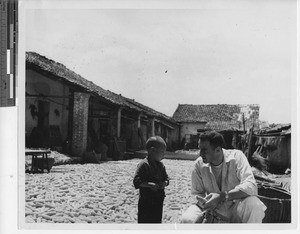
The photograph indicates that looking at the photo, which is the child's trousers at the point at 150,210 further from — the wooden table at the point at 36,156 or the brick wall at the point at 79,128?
the wooden table at the point at 36,156

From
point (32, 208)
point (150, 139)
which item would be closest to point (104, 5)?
point (150, 139)

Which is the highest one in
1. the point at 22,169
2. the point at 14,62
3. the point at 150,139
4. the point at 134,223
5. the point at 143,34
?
Result: the point at 143,34

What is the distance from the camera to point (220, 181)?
4.01m

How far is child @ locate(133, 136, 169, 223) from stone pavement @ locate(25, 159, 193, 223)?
0.20 m

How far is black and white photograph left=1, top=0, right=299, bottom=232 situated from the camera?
14.7 ft

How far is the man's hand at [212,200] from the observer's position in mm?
3719

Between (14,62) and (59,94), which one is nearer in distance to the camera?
(14,62)

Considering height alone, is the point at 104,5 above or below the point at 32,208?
above

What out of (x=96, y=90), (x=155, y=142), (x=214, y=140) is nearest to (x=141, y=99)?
(x=96, y=90)

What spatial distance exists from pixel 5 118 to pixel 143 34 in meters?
1.71

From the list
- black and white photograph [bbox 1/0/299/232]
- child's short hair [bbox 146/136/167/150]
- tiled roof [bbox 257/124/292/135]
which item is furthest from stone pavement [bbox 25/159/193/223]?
tiled roof [bbox 257/124/292/135]

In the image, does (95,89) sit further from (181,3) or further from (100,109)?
(181,3)

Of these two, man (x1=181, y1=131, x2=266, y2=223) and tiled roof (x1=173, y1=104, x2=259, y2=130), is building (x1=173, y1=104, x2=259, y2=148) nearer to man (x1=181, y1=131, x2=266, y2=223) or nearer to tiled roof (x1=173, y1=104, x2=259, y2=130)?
tiled roof (x1=173, y1=104, x2=259, y2=130)

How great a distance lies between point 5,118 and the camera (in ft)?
14.6
